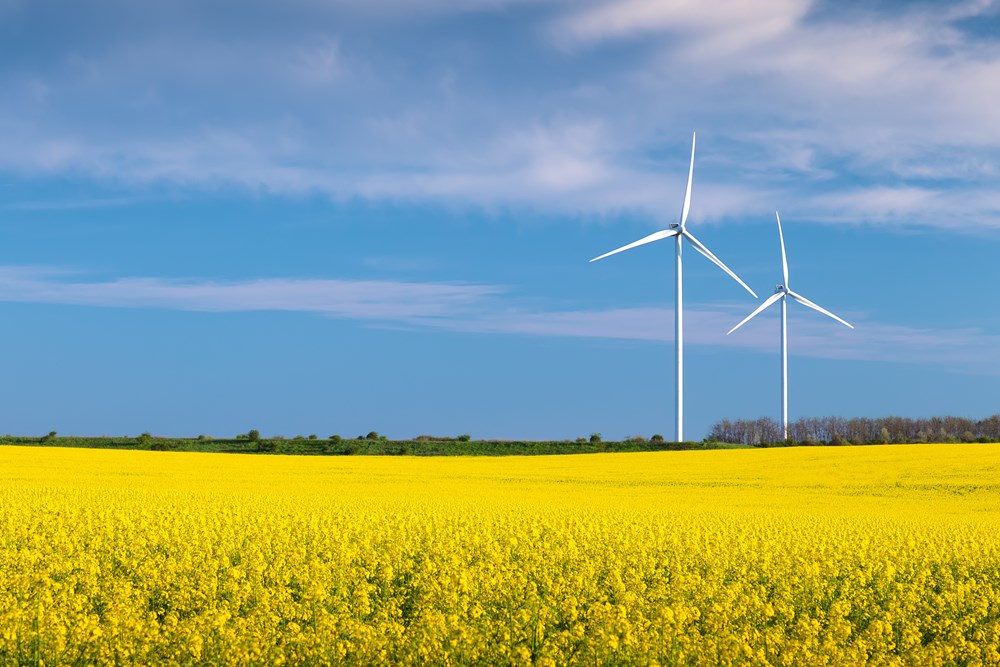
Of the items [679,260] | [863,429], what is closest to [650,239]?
[679,260]

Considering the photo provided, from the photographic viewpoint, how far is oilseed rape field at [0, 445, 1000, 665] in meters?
9.29

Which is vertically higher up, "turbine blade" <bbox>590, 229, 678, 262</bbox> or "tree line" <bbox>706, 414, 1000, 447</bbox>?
"turbine blade" <bbox>590, 229, 678, 262</bbox>

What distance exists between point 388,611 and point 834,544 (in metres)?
10.1

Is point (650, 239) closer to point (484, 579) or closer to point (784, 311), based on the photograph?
point (784, 311)

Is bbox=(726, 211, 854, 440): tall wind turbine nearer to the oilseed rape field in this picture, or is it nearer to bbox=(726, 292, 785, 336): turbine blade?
bbox=(726, 292, 785, 336): turbine blade

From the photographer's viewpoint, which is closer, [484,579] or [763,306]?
[484,579]

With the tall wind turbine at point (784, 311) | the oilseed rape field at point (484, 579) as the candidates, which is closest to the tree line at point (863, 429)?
the tall wind turbine at point (784, 311)

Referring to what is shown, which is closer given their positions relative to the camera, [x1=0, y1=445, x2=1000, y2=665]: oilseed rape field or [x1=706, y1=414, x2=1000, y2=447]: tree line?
[x1=0, y1=445, x2=1000, y2=665]: oilseed rape field

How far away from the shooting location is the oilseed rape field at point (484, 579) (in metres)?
9.29

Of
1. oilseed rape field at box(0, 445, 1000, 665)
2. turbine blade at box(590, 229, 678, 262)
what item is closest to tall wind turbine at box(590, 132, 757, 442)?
turbine blade at box(590, 229, 678, 262)

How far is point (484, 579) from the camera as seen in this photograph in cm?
1240

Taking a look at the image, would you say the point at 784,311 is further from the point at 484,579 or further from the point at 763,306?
the point at 484,579

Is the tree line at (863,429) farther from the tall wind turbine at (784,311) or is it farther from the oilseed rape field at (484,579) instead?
the oilseed rape field at (484,579)

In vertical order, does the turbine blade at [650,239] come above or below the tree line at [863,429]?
above
